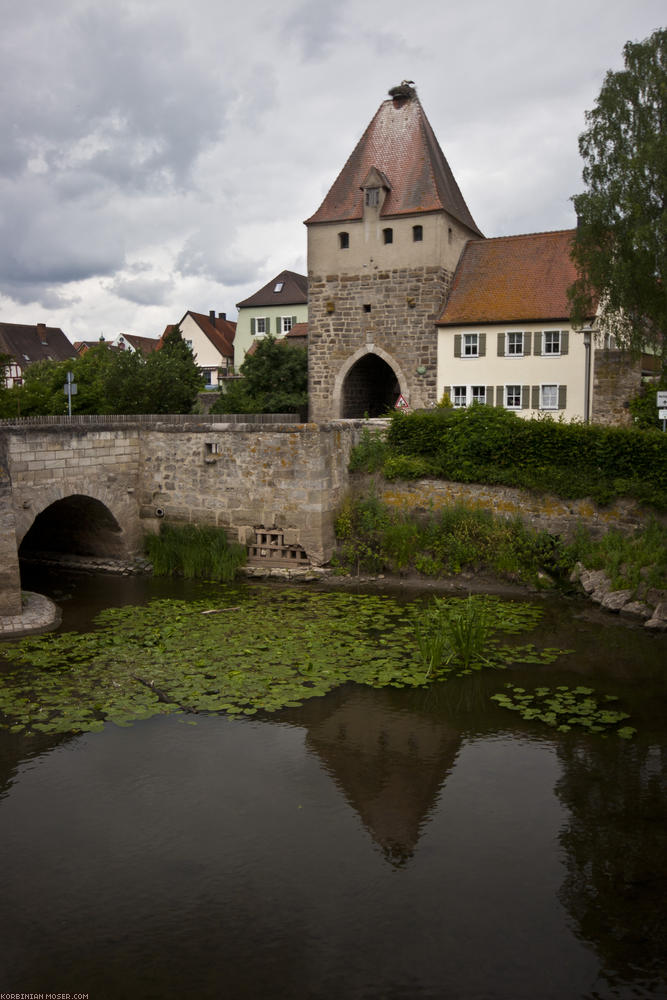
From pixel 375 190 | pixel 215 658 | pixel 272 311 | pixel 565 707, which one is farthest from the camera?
pixel 272 311

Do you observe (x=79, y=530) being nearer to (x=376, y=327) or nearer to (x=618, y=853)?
(x=376, y=327)

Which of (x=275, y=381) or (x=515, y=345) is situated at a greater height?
(x=515, y=345)

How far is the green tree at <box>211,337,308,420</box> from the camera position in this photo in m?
28.9

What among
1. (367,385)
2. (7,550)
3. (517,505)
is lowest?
(7,550)

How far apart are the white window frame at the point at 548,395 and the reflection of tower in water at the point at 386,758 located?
1607 centimetres

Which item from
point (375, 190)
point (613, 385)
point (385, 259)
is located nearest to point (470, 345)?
point (385, 259)

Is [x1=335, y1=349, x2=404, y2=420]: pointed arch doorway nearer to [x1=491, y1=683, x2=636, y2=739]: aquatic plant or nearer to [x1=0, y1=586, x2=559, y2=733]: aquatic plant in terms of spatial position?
[x1=0, y1=586, x2=559, y2=733]: aquatic plant

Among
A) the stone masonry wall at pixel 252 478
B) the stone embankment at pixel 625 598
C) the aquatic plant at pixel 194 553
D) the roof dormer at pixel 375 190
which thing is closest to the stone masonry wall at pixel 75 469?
the stone masonry wall at pixel 252 478

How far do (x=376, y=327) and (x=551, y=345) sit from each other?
591 cm

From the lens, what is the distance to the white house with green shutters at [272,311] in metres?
47.1

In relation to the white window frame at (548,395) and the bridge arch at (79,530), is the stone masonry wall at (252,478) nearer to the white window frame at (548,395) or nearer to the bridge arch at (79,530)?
the bridge arch at (79,530)

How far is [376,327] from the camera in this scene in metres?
27.2

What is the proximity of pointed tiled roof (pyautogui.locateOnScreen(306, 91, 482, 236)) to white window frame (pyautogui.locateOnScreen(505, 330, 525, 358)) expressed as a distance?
4864mm

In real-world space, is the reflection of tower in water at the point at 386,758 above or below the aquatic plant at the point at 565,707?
below
